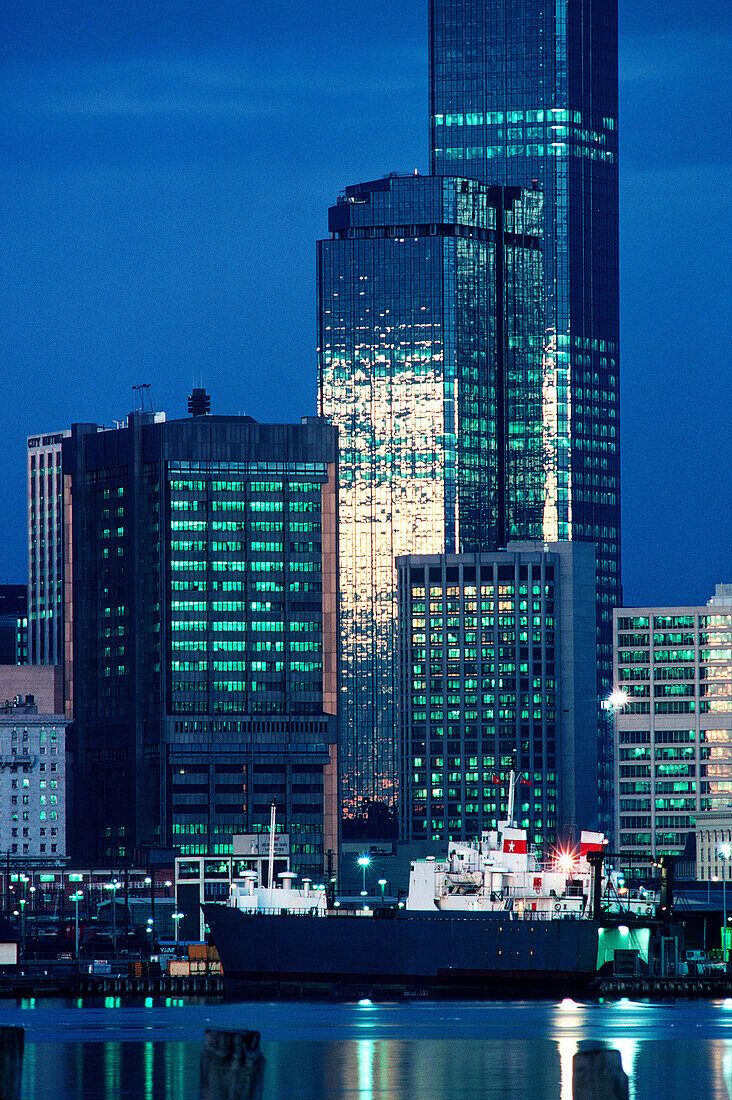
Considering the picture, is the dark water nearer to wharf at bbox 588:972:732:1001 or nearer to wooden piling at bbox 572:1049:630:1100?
wharf at bbox 588:972:732:1001

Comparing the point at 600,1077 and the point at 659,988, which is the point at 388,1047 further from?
the point at 600,1077

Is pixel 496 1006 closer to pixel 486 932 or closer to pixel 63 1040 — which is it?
pixel 486 932

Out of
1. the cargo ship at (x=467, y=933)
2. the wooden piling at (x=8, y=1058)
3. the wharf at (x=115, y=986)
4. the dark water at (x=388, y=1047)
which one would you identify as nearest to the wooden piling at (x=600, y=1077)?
the wooden piling at (x=8, y=1058)

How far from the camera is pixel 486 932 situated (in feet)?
512

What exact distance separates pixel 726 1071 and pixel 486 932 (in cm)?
5888

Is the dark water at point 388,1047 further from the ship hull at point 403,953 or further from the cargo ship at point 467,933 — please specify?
the cargo ship at point 467,933

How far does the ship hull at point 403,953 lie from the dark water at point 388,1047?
5567 mm

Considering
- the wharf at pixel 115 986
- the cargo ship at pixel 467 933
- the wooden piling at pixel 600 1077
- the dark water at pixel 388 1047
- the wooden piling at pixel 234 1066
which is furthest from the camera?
the wharf at pixel 115 986

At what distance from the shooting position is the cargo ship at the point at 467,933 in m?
156

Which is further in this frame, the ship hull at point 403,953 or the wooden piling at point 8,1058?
the ship hull at point 403,953

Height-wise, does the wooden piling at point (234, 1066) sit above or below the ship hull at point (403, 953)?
above

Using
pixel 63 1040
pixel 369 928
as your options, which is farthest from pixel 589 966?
pixel 63 1040

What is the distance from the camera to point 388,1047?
11331 centimetres

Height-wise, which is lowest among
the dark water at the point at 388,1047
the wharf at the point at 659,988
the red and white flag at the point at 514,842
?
the wharf at the point at 659,988
